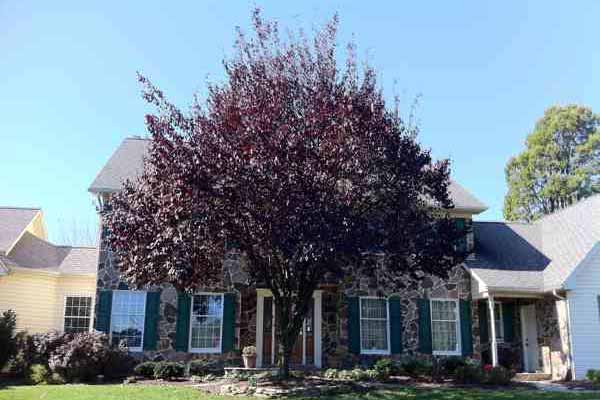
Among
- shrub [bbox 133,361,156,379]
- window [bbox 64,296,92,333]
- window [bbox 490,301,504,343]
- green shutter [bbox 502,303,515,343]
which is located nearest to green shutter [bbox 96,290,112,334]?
shrub [bbox 133,361,156,379]

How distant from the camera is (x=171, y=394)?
42.1 feet

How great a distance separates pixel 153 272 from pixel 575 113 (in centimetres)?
2941

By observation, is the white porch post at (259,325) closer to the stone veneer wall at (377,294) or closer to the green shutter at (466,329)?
the stone veneer wall at (377,294)

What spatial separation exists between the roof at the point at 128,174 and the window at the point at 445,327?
3381mm

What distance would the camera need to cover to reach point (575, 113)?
33.8m

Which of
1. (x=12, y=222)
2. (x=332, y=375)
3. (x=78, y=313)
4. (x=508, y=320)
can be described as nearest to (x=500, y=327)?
(x=508, y=320)

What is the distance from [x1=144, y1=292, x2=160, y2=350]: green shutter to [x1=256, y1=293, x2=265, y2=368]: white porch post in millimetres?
3192

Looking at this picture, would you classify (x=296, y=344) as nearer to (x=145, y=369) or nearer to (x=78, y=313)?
(x=145, y=369)

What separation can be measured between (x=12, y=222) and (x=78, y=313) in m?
4.52

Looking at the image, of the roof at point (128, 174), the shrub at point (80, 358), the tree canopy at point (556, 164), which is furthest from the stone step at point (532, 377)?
the tree canopy at point (556, 164)

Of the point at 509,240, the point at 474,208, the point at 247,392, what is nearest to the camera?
the point at 247,392

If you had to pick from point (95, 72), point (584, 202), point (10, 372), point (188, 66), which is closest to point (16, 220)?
point (10, 372)

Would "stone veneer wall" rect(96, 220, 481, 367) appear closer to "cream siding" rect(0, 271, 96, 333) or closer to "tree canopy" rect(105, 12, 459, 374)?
"cream siding" rect(0, 271, 96, 333)

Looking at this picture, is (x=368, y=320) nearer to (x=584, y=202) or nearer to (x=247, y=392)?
(x=247, y=392)
